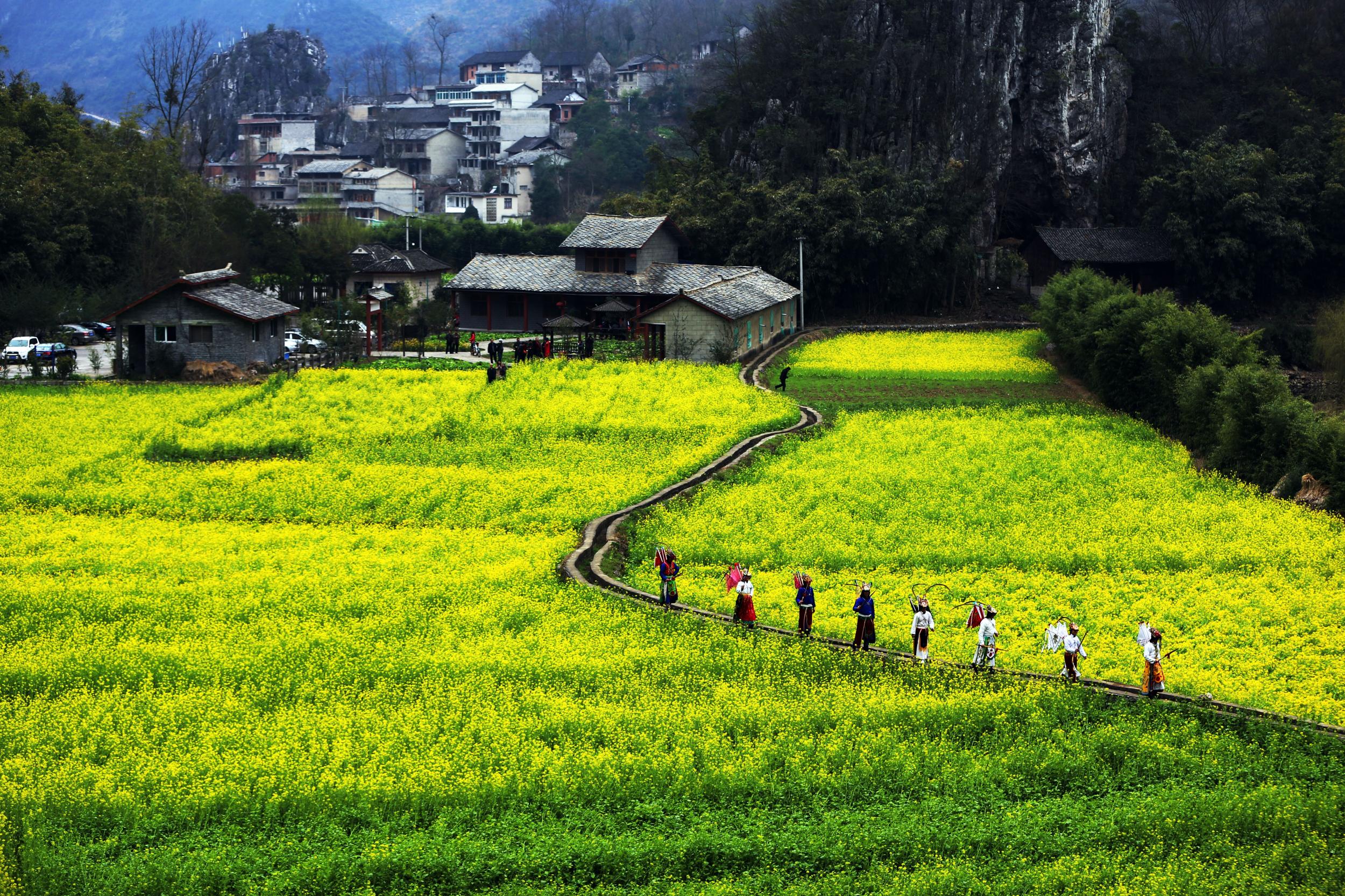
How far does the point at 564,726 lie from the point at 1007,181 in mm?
65714

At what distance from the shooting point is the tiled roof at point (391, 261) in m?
71.8

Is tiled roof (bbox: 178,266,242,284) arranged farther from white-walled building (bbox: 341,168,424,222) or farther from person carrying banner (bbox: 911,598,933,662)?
white-walled building (bbox: 341,168,424,222)

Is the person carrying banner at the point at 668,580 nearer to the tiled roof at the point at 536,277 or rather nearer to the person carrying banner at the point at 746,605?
the person carrying banner at the point at 746,605

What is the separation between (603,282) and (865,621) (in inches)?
1677

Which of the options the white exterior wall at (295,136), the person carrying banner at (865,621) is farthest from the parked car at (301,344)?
the white exterior wall at (295,136)

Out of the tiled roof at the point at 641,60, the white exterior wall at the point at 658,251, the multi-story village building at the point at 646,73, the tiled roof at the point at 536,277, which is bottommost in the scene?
the tiled roof at the point at 536,277

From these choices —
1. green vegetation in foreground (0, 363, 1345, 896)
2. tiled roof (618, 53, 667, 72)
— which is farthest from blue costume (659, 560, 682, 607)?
tiled roof (618, 53, 667, 72)

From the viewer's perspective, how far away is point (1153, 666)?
19219mm

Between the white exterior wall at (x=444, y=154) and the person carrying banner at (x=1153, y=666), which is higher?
the white exterior wall at (x=444, y=154)

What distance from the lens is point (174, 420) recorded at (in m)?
39.7

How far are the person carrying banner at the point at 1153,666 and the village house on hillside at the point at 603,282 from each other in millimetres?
38855

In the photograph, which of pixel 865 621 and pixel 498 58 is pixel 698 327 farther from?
pixel 498 58

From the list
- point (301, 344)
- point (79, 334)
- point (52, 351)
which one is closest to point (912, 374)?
point (301, 344)

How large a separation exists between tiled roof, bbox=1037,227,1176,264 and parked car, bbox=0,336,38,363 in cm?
4870
